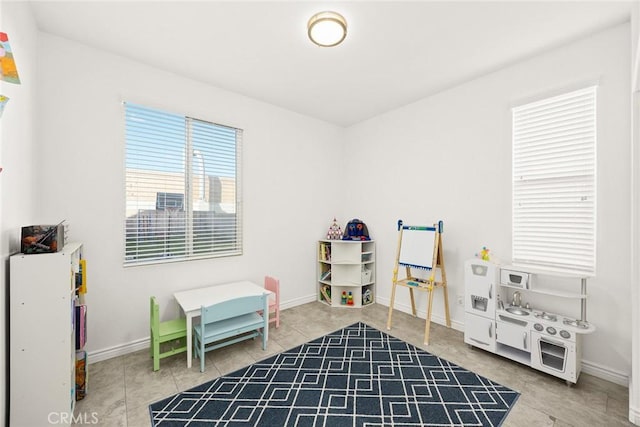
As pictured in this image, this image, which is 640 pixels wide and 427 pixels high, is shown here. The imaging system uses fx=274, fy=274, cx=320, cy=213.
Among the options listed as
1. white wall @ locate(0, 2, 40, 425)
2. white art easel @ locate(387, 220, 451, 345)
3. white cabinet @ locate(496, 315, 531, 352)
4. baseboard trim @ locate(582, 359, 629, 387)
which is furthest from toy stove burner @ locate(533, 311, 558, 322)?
white wall @ locate(0, 2, 40, 425)

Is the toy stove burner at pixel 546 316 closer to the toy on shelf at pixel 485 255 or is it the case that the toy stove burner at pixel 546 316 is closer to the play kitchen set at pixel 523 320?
the play kitchen set at pixel 523 320

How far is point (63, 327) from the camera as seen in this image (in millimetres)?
1666

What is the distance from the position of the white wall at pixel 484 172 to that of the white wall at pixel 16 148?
3.69m

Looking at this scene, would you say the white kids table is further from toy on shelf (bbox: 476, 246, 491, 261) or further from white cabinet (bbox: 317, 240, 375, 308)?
toy on shelf (bbox: 476, 246, 491, 261)

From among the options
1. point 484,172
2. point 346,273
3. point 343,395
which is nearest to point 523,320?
point 484,172

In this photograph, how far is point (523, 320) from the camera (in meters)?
2.41

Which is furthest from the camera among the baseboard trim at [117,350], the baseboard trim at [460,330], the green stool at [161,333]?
the baseboard trim at [117,350]

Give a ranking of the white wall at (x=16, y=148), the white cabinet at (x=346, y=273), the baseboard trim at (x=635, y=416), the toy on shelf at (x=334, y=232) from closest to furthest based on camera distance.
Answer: the white wall at (x=16, y=148), the baseboard trim at (x=635, y=416), the white cabinet at (x=346, y=273), the toy on shelf at (x=334, y=232)

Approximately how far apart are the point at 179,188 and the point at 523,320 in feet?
11.8

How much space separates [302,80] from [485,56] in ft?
6.06

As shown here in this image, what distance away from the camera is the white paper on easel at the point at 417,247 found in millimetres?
3172

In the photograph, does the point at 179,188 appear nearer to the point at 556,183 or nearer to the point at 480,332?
the point at 480,332

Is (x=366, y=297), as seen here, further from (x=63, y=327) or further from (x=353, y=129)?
(x=63, y=327)

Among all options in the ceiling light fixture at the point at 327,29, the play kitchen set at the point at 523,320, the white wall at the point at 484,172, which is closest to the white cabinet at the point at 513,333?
the play kitchen set at the point at 523,320
